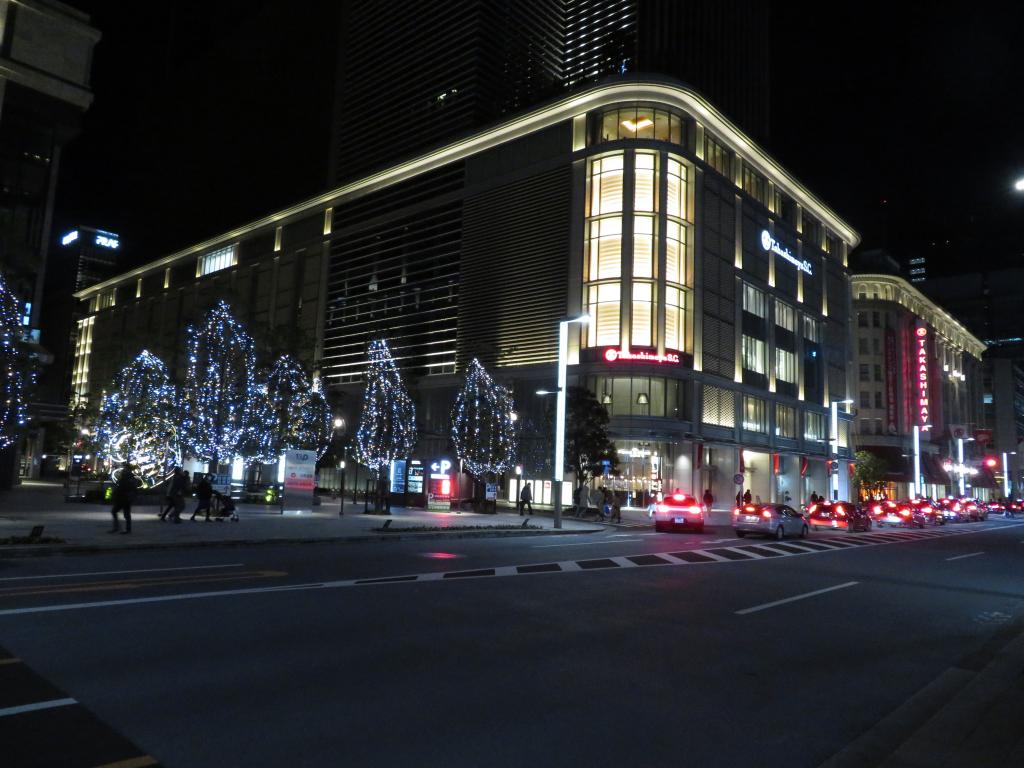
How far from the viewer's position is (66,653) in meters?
6.95

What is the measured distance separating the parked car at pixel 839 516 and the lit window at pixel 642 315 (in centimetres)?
1641

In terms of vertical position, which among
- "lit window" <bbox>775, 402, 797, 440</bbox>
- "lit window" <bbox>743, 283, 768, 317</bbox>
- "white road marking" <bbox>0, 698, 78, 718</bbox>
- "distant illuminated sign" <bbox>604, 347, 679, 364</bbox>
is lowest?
"white road marking" <bbox>0, 698, 78, 718</bbox>

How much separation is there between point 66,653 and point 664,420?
1715 inches

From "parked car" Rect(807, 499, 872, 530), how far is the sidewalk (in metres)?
13.3

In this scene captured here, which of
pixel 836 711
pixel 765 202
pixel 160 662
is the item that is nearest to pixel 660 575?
pixel 836 711

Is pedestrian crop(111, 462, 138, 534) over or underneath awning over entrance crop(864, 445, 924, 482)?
underneath

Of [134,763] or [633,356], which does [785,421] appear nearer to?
[633,356]

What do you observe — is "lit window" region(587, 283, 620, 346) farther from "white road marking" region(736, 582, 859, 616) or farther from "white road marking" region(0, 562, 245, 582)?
"white road marking" region(0, 562, 245, 582)

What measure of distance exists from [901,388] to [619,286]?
54.3 metres

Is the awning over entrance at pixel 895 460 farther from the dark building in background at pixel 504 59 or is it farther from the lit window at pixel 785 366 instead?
the dark building in background at pixel 504 59

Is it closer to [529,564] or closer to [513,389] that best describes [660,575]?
[529,564]

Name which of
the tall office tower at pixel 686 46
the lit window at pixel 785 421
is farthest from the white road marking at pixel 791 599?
the tall office tower at pixel 686 46

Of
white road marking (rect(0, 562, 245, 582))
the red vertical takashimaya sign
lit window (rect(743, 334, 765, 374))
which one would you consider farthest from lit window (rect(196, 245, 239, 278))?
the red vertical takashimaya sign

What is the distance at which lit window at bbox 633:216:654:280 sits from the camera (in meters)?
50.2
